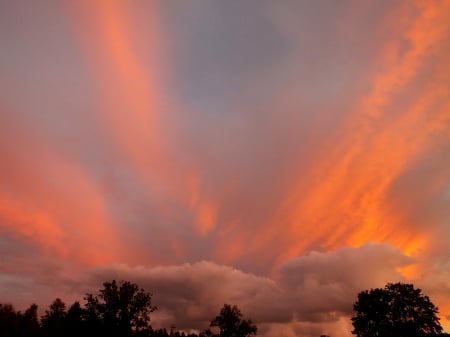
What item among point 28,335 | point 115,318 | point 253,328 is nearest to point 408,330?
point 253,328

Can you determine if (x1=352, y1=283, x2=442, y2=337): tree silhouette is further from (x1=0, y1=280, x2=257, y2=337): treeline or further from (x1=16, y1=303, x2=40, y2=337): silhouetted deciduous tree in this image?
(x1=16, y1=303, x2=40, y2=337): silhouetted deciduous tree

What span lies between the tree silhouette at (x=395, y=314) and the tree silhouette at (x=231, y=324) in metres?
50.6

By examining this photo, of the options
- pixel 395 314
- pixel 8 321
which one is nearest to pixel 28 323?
pixel 8 321

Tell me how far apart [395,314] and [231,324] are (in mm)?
64678

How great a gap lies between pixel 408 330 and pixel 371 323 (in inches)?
389

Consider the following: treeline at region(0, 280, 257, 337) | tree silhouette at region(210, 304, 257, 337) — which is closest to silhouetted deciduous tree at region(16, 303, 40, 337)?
treeline at region(0, 280, 257, 337)

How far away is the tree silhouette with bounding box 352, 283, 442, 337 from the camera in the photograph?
301 feet

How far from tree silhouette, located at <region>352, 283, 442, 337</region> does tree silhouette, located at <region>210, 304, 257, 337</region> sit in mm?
50649

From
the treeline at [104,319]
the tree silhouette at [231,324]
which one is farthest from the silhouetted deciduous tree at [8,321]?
the tree silhouette at [231,324]

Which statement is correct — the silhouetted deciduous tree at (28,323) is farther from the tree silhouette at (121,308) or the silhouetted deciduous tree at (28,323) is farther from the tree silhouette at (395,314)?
the tree silhouette at (395,314)

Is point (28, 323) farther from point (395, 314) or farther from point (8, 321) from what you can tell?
point (395, 314)

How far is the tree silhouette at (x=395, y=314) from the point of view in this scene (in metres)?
91.6

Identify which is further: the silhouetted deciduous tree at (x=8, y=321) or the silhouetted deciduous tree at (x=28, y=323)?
the silhouetted deciduous tree at (x=28, y=323)

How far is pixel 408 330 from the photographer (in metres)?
91.4
